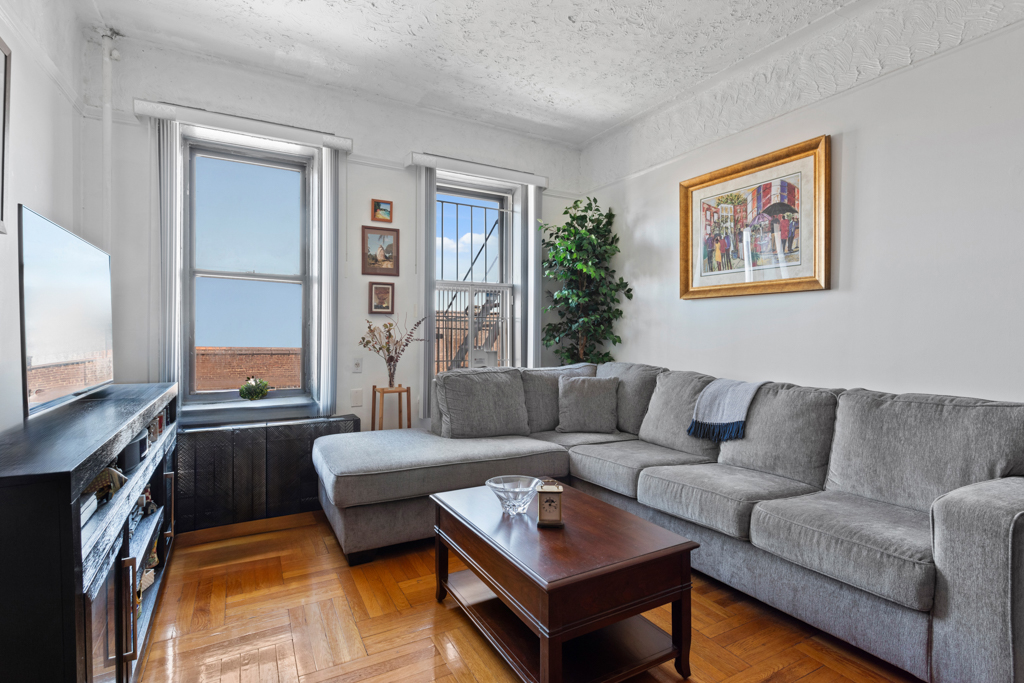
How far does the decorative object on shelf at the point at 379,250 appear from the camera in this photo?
369 centimetres

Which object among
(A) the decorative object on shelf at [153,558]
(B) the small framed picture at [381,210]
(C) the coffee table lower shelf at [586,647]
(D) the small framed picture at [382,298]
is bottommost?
(C) the coffee table lower shelf at [586,647]

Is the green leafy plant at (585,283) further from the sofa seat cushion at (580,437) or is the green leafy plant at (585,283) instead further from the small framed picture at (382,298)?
the small framed picture at (382,298)

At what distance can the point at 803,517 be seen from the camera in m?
1.91

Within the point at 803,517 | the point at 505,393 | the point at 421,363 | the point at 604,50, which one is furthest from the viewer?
the point at 421,363

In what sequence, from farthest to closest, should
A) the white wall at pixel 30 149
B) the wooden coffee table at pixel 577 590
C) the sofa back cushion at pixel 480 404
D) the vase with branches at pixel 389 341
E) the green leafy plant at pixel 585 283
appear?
the green leafy plant at pixel 585 283, the vase with branches at pixel 389 341, the sofa back cushion at pixel 480 404, the white wall at pixel 30 149, the wooden coffee table at pixel 577 590

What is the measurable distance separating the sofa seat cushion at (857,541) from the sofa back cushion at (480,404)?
65.1 inches

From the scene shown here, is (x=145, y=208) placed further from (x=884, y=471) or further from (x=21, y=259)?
(x=884, y=471)

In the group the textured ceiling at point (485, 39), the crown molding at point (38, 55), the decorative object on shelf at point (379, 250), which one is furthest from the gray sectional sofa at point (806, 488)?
the crown molding at point (38, 55)

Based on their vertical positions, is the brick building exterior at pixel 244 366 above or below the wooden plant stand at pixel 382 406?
above

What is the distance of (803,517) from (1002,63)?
2.09 meters

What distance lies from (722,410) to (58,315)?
9.77 feet

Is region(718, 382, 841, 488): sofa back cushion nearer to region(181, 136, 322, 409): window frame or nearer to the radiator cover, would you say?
the radiator cover

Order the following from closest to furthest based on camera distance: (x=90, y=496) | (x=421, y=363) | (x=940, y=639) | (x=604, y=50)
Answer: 1. (x=90, y=496)
2. (x=940, y=639)
3. (x=604, y=50)
4. (x=421, y=363)

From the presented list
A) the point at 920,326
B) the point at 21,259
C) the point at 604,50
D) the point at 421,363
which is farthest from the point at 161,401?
the point at 920,326
